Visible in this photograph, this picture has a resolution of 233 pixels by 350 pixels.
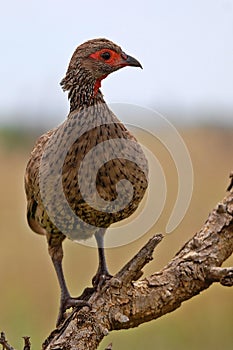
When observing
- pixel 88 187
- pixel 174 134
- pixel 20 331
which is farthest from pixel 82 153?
pixel 20 331

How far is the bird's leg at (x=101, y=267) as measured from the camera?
11.7ft

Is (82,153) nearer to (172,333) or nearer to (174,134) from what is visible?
(174,134)

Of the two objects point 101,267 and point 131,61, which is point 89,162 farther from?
point 101,267

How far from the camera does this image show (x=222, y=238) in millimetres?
3570

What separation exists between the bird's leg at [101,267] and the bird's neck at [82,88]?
51cm

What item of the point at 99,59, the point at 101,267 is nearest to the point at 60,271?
the point at 101,267

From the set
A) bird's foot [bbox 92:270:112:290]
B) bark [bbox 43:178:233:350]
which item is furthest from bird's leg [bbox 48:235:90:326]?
bark [bbox 43:178:233:350]

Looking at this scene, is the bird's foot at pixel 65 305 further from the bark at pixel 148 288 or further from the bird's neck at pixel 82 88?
the bird's neck at pixel 82 88

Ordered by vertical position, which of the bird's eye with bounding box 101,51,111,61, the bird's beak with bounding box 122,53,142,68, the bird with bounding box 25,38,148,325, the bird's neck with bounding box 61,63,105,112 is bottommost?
the bird with bounding box 25,38,148,325

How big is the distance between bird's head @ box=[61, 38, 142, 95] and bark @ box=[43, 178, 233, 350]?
653mm

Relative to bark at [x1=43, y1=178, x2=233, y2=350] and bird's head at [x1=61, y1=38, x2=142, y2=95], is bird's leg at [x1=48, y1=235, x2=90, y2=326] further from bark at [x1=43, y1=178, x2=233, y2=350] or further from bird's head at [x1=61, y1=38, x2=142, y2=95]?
bird's head at [x1=61, y1=38, x2=142, y2=95]

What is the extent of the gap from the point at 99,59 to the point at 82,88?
0.45 ft

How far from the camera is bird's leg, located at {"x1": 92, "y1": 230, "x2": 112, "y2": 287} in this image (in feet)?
11.7

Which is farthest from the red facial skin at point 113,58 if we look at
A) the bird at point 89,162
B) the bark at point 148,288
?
the bark at point 148,288
